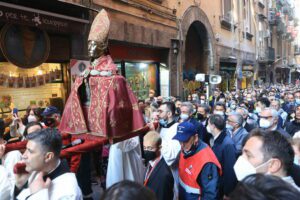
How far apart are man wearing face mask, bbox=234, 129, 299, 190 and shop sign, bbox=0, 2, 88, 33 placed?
5.35 metres

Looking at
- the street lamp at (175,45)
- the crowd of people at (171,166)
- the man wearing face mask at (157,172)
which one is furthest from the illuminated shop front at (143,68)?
the man wearing face mask at (157,172)

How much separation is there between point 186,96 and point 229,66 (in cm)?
767

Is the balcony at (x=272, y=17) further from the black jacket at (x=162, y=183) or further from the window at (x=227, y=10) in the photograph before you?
the black jacket at (x=162, y=183)

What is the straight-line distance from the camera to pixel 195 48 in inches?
715

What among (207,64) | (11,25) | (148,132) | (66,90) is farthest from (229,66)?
(148,132)

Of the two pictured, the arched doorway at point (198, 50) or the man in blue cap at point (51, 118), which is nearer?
the man in blue cap at point (51, 118)

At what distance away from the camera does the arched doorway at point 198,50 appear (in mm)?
16359

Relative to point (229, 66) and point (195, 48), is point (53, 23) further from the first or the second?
point (229, 66)

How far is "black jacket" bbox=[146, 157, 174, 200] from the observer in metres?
3.18

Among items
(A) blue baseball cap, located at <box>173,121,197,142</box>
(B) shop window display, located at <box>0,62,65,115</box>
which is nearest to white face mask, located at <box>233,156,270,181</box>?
(A) blue baseball cap, located at <box>173,121,197,142</box>

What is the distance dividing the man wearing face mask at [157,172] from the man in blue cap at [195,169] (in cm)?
24

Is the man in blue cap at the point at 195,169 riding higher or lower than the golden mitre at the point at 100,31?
lower

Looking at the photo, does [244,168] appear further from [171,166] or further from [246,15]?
[246,15]

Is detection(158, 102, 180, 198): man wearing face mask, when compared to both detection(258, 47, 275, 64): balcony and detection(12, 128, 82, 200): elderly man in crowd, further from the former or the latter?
detection(258, 47, 275, 64): balcony
